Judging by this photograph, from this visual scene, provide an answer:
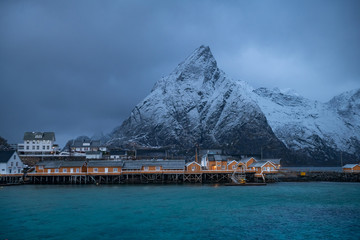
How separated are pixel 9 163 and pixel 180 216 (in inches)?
2523

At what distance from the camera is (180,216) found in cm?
4047

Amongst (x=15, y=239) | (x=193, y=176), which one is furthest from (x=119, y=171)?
(x=15, y=239)

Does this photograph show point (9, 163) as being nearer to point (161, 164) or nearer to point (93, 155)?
point (93, 155)

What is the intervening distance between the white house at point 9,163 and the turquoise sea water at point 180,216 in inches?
1142

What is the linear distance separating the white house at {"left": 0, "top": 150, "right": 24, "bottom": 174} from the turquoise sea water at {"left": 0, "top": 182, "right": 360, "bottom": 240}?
29.0m

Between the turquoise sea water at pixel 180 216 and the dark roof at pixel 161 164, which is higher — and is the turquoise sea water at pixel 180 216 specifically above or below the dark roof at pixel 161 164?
below

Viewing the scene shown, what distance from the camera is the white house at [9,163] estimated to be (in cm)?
8344

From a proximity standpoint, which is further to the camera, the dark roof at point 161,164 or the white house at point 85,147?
the white house at point 85,147

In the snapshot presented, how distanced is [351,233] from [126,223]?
24619mm

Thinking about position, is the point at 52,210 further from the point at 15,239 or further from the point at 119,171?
the point at 119,171

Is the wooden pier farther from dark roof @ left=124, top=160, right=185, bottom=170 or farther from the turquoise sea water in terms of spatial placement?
the turquoise sea water

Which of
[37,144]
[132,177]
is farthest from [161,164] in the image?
[37,144]

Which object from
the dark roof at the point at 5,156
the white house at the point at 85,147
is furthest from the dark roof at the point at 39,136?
the dark roof at the point at 5,156

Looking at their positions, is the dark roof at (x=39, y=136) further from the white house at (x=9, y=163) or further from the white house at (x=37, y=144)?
the white house at (x=9, y=163)
